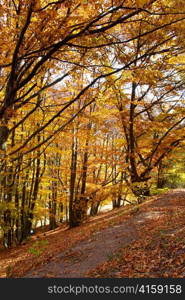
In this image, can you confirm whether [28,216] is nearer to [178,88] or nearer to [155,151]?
[155,151]

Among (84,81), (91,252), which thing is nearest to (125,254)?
(91,252)

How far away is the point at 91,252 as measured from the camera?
798 cm

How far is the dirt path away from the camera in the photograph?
6.90m

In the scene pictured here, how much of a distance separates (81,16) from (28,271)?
7.25 meters

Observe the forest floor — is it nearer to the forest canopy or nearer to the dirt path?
the dirt path

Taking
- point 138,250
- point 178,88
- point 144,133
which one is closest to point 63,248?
point 138,250

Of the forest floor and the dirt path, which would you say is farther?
the dirt path

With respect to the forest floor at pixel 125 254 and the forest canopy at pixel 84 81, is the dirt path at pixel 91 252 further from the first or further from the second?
the forest canopy at pixel 84 81

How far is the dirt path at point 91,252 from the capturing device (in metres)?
6.90

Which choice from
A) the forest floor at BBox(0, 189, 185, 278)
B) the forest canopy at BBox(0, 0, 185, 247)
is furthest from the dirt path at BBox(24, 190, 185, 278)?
the forest canopy at BBox(0, 0, 185, 247)

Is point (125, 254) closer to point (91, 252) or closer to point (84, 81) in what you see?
point (91, 252)

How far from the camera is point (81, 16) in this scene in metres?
5.25

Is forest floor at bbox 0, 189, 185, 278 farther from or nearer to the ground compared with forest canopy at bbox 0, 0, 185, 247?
nearer to the ground

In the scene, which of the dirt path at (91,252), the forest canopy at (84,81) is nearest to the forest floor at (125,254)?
the dirt path at (91,252)
